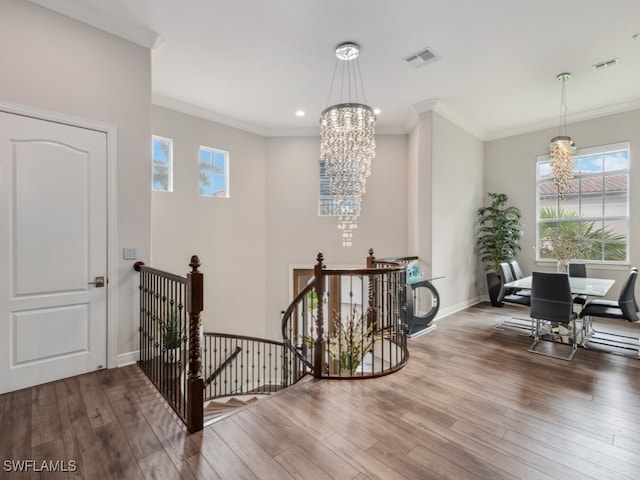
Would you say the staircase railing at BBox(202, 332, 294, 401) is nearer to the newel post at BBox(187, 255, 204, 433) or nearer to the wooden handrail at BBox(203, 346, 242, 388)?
the wooden handrail at BBox(203, 346, 242, 388)

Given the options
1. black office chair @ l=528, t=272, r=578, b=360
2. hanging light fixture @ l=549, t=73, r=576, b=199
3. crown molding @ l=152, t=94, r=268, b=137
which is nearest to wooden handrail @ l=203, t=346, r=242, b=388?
crown molding @ l=152, t=94, r=268, b=137

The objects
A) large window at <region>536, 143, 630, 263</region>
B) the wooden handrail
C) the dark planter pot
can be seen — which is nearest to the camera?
the wooden handrail

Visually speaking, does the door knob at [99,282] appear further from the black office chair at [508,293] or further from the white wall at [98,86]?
the black office chair at [508,293]

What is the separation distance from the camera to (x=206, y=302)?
221 inches

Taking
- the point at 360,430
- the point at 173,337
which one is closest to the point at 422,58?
the point at 360,430

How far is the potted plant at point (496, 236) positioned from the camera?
6125 millimetres

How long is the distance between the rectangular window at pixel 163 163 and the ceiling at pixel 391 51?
662mm

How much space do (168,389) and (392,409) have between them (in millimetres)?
1871

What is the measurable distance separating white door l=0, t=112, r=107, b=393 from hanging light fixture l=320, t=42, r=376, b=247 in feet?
8.48

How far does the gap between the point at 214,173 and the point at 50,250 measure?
135 inches

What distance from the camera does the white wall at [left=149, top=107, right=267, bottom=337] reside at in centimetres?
519

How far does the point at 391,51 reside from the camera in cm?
372

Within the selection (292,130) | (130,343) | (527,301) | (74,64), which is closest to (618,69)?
(527,301)

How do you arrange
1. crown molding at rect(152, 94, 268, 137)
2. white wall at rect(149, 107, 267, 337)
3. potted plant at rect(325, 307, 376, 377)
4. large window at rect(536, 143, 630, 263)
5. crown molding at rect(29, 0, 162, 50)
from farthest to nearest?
large window at rect(536, 143, 630, 263) → white wall at rect(149, 107, 267, 337) → crown molding at rect(152, 94, 268, 137) → potted plant at rect(325, 307, 376, 377) → crown molding at rect(29, 0, 162, 50)
